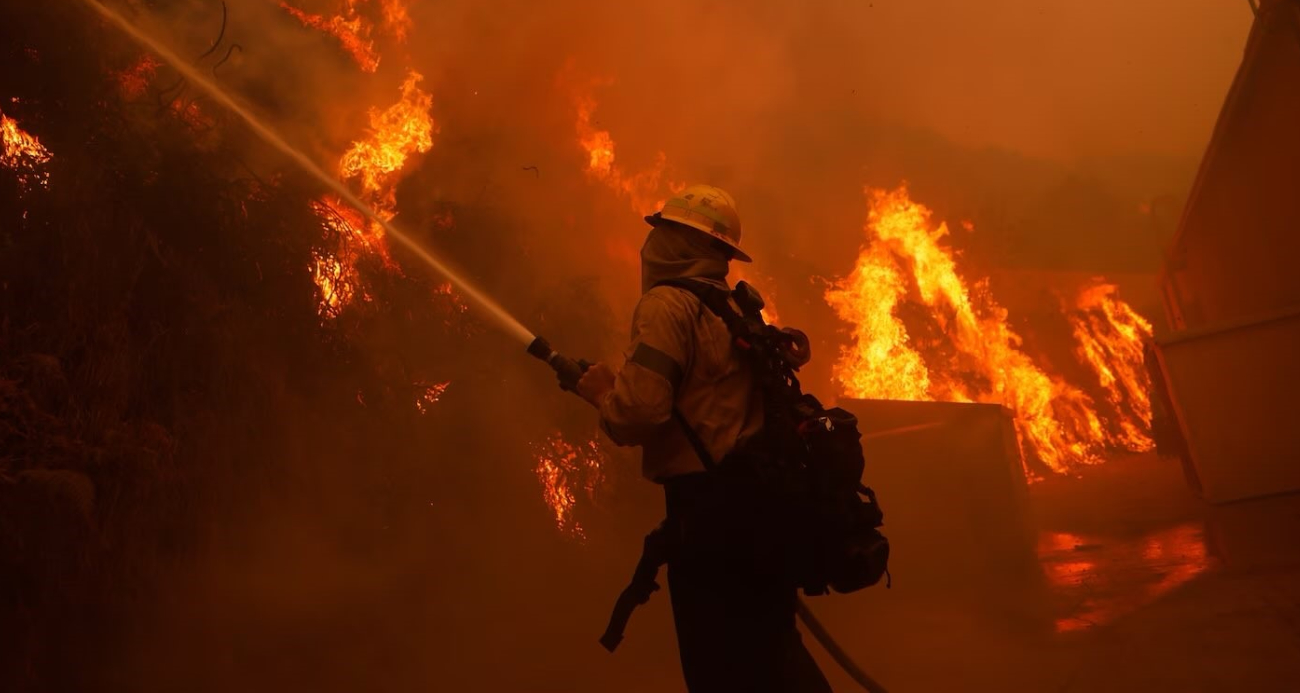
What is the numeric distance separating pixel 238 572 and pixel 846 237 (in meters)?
14.5

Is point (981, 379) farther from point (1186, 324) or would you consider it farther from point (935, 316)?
point (1186, 324)

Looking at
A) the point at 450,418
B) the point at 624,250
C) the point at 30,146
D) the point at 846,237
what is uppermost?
the point at 846,237

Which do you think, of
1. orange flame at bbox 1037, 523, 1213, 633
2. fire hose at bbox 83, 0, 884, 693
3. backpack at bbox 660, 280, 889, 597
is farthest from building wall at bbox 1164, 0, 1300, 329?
backpack at bbox 660, 280, 889, 597

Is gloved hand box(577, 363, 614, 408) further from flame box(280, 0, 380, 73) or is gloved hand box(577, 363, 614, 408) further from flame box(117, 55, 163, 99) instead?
flame box(280, 0, 380, 73)

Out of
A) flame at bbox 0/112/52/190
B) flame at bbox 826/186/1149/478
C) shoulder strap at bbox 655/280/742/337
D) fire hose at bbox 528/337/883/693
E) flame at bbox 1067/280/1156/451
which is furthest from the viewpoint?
flame at bbox 1067/280/1156/451

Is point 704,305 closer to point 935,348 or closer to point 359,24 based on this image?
point 359,24

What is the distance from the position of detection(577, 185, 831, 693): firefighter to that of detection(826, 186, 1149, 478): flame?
11.7 m

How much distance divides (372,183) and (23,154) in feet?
9.77

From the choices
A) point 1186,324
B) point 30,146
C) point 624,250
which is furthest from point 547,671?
point 1186,324

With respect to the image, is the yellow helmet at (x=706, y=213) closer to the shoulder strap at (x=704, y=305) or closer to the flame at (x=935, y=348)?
the shoulder strap at (x=704, y=305)

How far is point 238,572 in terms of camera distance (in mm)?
4793

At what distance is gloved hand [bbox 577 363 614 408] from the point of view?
95.8 inches

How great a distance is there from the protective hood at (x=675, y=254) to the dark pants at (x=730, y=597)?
762mm

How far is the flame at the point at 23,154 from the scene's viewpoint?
4.05 metres
